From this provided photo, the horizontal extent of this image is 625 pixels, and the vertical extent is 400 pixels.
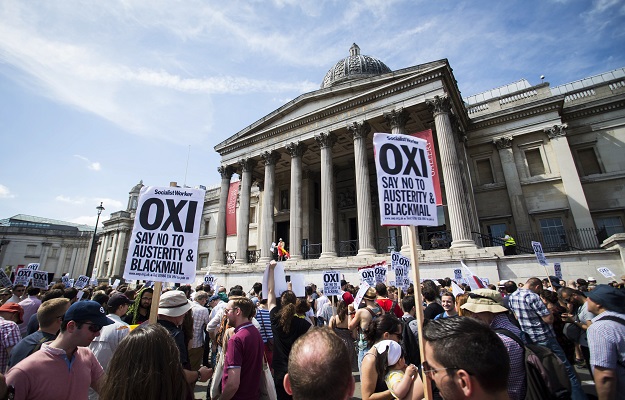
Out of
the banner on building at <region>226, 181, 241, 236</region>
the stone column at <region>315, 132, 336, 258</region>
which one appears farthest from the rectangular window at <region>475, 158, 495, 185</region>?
the banner on building at <region>226, 181, 241, 236</region>

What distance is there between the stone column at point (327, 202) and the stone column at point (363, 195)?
1.70 meters

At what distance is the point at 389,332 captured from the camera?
9.78ft

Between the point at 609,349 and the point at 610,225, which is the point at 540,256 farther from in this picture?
the point at 610,225

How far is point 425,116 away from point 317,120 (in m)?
6.96

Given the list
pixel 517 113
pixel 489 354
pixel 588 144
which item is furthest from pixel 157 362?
pixel 588 144

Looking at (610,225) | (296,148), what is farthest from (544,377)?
(610,225)

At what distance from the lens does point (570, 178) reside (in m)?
17.8

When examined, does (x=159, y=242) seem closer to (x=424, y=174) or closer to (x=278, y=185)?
(x=424, y=174)

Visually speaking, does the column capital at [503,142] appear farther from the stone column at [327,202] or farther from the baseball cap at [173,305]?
the baseball cap at [173,305]

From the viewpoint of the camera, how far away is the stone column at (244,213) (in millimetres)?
21734

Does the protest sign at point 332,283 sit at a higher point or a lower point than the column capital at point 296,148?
lower

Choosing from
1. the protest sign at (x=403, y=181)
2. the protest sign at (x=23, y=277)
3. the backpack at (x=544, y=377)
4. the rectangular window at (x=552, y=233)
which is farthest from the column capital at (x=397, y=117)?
the protest sign at (x=23, y=277)

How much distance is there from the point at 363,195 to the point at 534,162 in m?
11.8

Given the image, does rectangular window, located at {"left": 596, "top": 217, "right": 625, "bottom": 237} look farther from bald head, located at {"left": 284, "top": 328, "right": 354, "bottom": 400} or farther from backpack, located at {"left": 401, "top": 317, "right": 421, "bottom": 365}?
bald head, located at {"left": 284, "top": 328, "right": 354, "bottom": 400}
